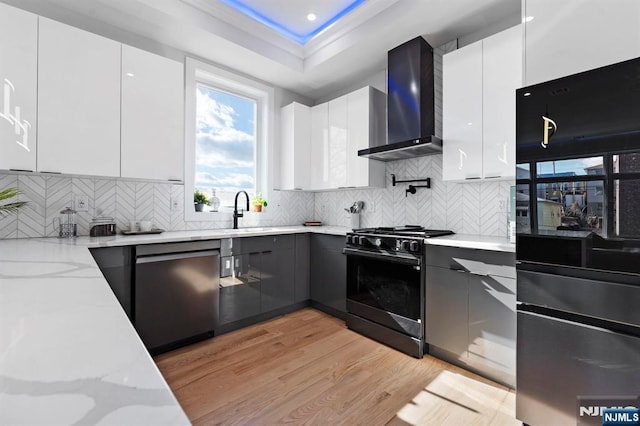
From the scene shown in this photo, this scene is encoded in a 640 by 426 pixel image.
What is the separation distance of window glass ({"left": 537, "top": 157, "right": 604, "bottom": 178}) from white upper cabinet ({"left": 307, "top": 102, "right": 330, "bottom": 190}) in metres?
2.36

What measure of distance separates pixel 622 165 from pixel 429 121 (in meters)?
1.65

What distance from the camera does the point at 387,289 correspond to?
8.55 ft

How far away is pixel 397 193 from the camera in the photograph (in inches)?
133

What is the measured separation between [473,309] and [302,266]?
1.81 m

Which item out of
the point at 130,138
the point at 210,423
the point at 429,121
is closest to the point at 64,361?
the point at 210,423

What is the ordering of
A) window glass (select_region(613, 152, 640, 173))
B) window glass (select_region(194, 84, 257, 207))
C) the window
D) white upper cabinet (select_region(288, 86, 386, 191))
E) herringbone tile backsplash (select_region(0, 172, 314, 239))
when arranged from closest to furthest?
window glass (select_region(613, 152, 640, 173)), herringbone tile backsplash (select_region(0, 172, 314, 239)), the window, white upper cabinet (select_region(288, 86, 386, 191)), window glass (select_region(194, 84, 257, 207))

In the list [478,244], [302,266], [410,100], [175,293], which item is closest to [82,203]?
[175,293]

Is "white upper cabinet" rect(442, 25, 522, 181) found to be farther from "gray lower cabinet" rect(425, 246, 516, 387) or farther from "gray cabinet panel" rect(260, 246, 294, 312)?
"gray cabinet panel" rect(260, 246, 294, 312)

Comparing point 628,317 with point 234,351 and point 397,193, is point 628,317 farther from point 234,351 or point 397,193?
point 234,351

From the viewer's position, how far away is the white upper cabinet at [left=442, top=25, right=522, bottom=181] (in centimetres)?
222

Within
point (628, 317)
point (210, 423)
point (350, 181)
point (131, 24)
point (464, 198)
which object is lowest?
point (210, 423)

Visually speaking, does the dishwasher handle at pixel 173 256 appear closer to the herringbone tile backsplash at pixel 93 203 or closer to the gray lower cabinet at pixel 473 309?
the herringbone tile backsplash at pixel 93 203

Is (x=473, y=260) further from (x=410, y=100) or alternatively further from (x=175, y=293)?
(x=175, y=293)

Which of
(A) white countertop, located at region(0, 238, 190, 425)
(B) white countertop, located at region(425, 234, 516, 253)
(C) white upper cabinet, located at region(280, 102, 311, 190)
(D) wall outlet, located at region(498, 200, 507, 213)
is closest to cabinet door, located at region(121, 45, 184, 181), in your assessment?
(C) white upper cabinet, located at region(280, 102, 311, 190)
